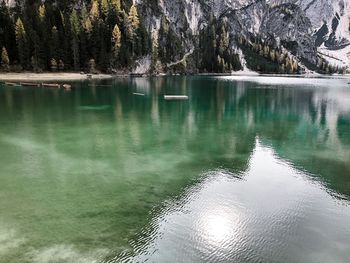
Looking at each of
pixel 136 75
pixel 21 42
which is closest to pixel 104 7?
pixel 136 75

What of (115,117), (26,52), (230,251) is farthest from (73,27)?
(230,251)

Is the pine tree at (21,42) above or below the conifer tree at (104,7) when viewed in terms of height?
below

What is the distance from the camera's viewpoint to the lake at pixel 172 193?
41.2ft

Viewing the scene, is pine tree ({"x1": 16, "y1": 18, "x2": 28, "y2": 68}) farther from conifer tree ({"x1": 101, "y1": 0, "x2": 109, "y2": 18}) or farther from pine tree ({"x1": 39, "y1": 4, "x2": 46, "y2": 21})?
conifer tree ({"x1": 101, "y1": 0, "x2": 109, "y2": 18})

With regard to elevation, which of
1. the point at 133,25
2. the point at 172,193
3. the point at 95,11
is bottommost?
the point at 172,193

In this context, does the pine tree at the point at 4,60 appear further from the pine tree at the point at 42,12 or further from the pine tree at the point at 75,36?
the pine tree at the point at 42,12

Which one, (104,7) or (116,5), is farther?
(104,7)

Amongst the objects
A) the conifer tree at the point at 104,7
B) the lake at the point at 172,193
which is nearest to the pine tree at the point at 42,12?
the conifer tree at the point at 104,7

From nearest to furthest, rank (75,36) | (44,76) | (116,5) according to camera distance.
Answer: (44,76) < (75,36) < (116,5)

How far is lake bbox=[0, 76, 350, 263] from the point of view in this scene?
12.6m

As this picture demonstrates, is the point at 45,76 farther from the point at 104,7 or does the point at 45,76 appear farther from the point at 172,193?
the point at 172,193

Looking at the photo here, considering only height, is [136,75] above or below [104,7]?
below

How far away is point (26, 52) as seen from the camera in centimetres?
13188

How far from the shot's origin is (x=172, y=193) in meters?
17.7
